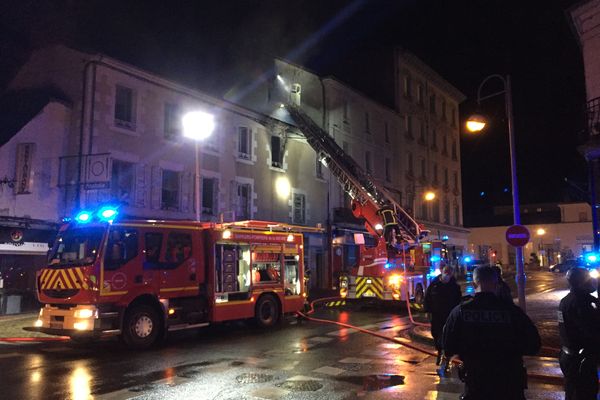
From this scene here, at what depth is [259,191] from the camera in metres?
25.5

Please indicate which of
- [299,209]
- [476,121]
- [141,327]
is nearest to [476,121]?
[476,121]

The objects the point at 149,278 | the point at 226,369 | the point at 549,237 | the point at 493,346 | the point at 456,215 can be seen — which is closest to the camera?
the point at 493,346

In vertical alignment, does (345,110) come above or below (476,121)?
above

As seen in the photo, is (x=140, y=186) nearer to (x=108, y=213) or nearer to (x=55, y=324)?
(x=108, y=213)

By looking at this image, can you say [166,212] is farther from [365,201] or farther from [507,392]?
[507,392]

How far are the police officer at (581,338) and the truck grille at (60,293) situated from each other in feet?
29.3

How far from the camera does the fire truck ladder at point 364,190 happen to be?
18734 mm

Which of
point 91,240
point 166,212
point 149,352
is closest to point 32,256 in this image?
point 166,212

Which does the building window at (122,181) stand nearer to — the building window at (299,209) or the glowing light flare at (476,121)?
the building window at (299,209)

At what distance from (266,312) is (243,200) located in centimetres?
1111

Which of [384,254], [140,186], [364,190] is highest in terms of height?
[140,186]

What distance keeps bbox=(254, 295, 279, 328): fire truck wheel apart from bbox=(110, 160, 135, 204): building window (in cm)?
746

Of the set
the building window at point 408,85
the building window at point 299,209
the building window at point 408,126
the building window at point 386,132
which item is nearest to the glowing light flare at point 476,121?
the building window at point 299,209

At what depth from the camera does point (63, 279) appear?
424 inches
